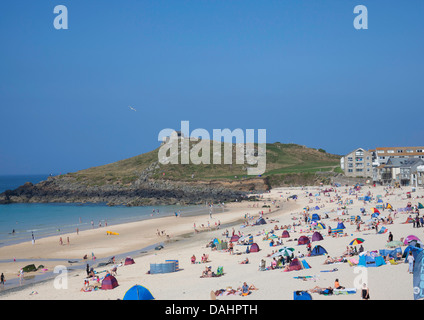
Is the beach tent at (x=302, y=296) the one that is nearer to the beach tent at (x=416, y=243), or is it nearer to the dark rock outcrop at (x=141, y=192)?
the beach tent at (x=416, y=243)

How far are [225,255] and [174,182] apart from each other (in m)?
70.0

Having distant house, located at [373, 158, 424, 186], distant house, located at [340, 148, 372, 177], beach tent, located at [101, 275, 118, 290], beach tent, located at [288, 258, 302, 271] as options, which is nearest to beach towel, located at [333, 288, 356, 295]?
A: beach tent, located at [288, 258, 302, 271]

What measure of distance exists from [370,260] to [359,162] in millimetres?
74275

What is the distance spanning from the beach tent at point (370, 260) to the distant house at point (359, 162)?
241 ft

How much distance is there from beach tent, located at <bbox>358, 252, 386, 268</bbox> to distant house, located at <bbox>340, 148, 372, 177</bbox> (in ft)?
241

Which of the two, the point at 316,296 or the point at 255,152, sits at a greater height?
the point at 255,152

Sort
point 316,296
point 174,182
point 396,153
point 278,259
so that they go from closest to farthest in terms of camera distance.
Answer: point 316,296 < point 278,259 < point 396,153 < point 174,182

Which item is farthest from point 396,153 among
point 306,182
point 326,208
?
point 326,208

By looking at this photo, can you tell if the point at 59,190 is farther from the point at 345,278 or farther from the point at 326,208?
the point at 345,278

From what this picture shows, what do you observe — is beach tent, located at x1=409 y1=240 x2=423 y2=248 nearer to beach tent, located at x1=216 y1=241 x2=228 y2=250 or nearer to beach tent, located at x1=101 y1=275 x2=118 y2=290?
beach tent, located at x1=216 y1=241 x2=228 y2=250

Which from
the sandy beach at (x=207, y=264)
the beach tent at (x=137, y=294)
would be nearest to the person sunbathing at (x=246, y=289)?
the sandy beach at (x=207, y=264)

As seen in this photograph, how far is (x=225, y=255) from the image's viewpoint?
1017 inches
